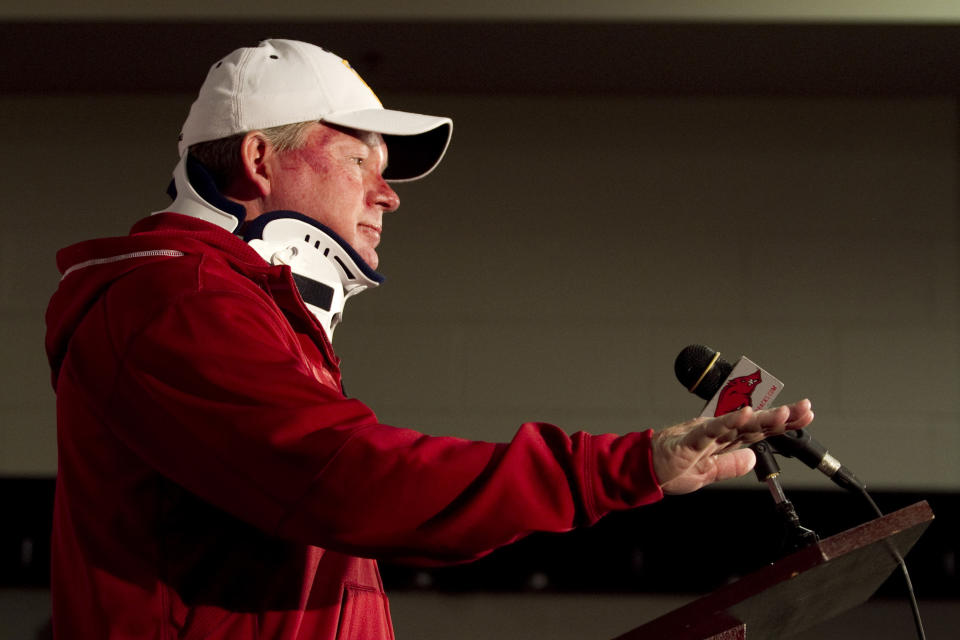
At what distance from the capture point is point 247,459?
0.91m

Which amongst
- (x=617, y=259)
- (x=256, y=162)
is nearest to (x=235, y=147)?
(x=256, y=162)

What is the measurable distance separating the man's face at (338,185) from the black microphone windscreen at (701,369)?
1.47ft

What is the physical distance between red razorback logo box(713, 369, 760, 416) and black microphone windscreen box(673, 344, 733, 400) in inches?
6.9

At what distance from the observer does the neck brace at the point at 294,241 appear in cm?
131

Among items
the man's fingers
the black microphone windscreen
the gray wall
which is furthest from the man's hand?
the gray wall

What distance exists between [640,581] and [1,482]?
73.6 inches

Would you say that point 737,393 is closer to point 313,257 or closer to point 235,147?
point 313,257

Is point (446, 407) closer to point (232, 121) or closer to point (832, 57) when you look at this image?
point (832, 57)

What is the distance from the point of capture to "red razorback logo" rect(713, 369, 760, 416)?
966 millimetres

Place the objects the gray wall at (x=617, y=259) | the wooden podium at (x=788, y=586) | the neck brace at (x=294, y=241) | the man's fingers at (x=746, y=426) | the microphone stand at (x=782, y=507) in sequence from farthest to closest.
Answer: the gray wall at (x=617, y=259) < the neck brace at (x=294, y=241) < the microphone stand at (x=782, y=507) < the wooden podium at (x=788, y=586) < the man's fingers at (x=746, y=426)

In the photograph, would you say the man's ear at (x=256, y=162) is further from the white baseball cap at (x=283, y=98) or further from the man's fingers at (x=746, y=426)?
the man's fingers at (x=746, y=426)

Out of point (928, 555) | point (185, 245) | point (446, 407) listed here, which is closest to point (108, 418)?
point (185, 245)

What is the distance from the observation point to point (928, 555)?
3004 millimetres

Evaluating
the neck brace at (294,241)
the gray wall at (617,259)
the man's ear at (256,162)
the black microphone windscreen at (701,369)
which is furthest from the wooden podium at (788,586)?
the gray wall at (617,259)
